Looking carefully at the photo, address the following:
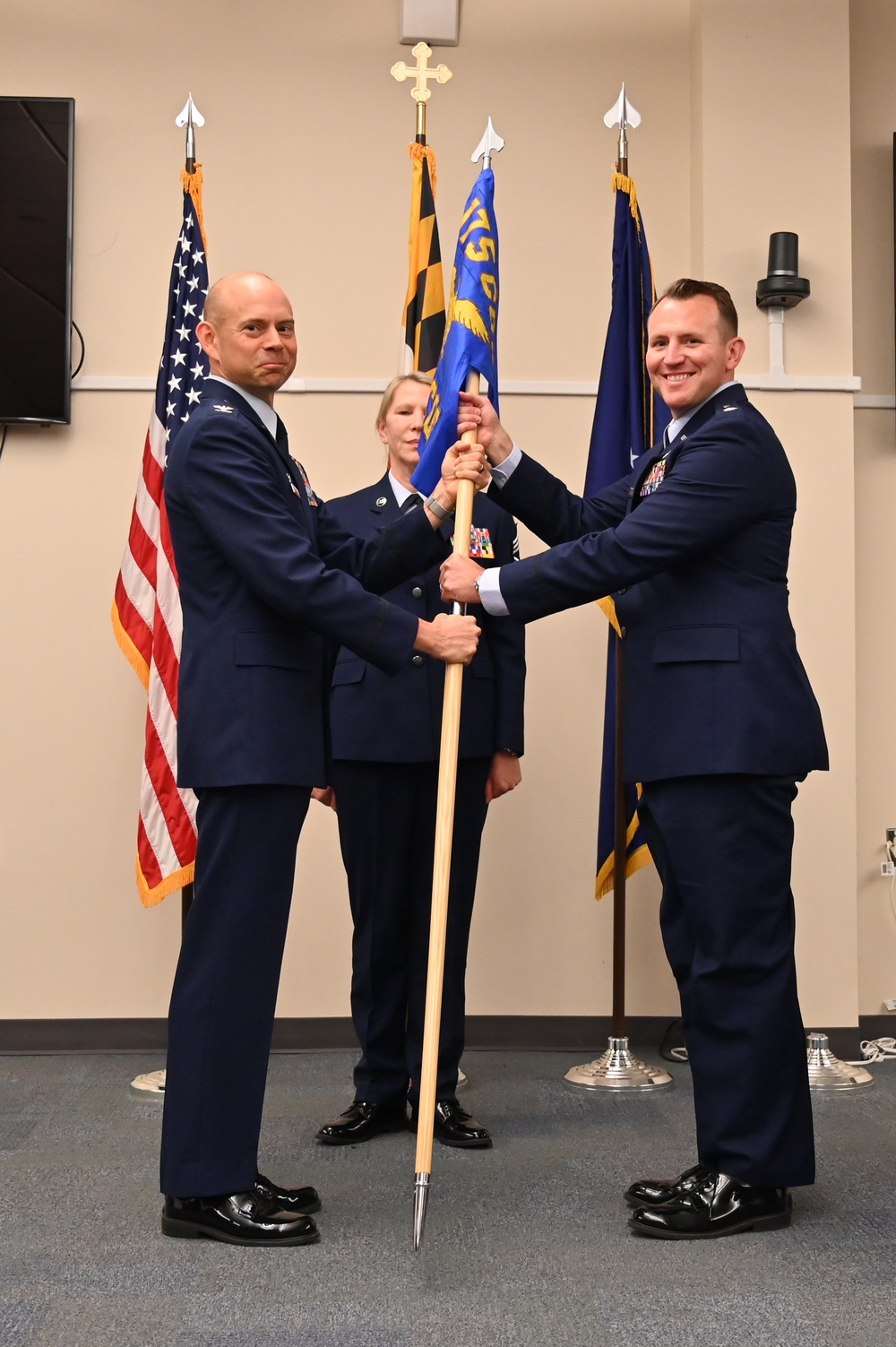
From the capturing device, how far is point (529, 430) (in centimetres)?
385

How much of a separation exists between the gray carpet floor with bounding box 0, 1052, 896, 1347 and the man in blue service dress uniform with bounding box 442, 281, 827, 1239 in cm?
15

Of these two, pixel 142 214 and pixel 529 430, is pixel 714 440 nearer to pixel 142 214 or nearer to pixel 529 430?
pixel 529 430

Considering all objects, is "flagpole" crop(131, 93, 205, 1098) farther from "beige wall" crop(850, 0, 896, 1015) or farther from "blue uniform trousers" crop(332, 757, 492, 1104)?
"beige wall" crop(850, 0, 896, 1015)

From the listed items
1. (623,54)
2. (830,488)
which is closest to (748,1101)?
(830,488)

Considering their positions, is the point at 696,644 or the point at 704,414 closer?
the point at 696,644

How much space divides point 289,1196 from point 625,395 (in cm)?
223

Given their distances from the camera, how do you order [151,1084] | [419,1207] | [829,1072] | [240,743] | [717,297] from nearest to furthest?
[419,1207] → [240,743] → [717,297] → [151,1084] → [829,1072]

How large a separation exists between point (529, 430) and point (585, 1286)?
8.34ft

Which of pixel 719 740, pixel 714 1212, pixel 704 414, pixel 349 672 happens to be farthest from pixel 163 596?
pixel 714 1212

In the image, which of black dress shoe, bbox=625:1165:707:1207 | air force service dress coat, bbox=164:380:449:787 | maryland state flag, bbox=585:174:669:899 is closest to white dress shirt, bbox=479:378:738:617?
air force service dress coat, bbox=164:380:449:787

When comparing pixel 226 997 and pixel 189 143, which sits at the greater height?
pixel 189 143

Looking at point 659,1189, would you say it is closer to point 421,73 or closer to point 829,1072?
point 829,1072

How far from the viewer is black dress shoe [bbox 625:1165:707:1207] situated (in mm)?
2242

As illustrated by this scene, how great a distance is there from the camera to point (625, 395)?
3484 millimetres
